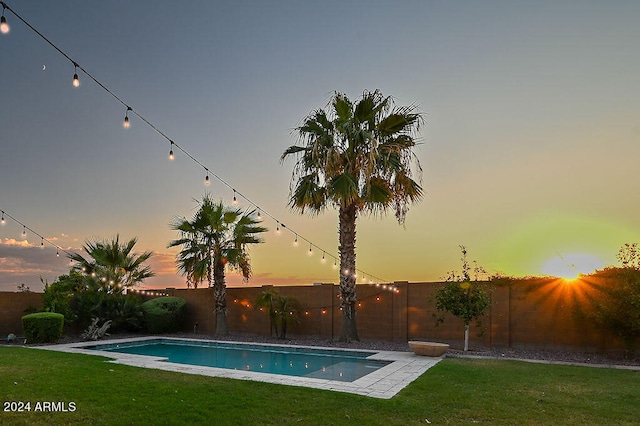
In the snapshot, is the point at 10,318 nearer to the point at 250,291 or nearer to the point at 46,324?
the point at 46,324

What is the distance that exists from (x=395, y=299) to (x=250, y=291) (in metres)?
4.77

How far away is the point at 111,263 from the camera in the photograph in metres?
14.9

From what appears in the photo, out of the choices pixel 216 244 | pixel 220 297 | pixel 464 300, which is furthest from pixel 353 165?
pixel 220 297

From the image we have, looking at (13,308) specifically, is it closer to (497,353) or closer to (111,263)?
(111,263)

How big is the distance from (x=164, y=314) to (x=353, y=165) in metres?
8.13

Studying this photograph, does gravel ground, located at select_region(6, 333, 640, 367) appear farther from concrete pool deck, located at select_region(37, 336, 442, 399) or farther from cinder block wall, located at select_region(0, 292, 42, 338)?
concrete pool deck, located at select_region(37, 336, 442, 399)

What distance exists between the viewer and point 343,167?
11422 mm

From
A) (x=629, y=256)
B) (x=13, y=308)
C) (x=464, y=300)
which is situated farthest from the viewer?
(x=13, y=308)

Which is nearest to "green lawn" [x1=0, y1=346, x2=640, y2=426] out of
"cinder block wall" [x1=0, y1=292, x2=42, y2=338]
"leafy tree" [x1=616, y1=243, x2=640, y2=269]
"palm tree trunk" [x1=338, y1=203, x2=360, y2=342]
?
"leafy tree" [x1=616, y1=243, x2=640, y2=269]

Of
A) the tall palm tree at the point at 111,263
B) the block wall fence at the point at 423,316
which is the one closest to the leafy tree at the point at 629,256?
the block wall fence at the point at 423,316

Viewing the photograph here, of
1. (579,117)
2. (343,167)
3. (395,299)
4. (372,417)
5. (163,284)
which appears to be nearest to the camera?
(372,417)

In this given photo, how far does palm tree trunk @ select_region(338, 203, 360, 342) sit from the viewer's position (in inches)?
459

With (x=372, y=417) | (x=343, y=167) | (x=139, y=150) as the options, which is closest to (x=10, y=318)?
(x=139, y=150)

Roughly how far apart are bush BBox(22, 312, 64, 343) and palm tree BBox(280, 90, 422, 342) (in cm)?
693
